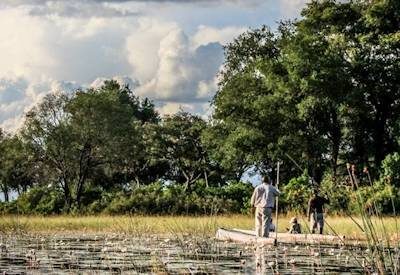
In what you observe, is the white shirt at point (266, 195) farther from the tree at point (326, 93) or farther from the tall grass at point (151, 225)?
the tree at point (326, 93)

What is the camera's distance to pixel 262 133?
48094 millimetres

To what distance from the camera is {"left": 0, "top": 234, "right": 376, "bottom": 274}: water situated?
520 inches

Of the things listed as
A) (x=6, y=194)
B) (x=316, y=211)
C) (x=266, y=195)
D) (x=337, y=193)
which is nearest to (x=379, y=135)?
(x=316, y=211)

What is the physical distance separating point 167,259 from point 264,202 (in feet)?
23.8

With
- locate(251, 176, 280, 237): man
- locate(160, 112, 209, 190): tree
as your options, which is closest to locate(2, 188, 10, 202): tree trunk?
locate(160, 112, 209, 190): tree

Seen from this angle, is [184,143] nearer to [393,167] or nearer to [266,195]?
[393,167]

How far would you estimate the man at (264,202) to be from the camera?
22.4 meters

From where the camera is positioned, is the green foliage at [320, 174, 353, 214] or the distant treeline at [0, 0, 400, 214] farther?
the distant treeline at [0, 0, 400, 214]

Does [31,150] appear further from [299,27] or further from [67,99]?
[299,27]

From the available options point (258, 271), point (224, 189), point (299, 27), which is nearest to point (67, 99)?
point (224, 189)

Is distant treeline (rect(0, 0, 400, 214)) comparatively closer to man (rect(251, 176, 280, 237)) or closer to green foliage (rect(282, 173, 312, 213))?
green foliage (rect(282, 173, 312, 213))

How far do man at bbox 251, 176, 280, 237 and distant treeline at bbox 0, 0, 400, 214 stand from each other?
16.8 m

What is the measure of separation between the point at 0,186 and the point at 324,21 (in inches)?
1733

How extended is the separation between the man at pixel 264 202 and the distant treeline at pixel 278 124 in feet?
55.3
